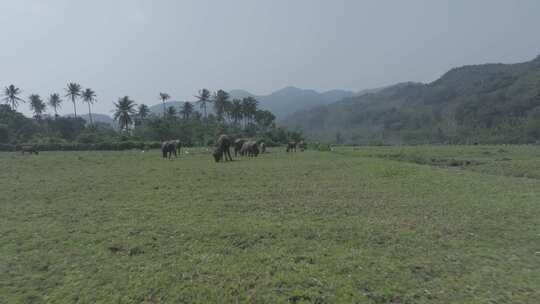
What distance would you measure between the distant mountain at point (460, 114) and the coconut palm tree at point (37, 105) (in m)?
101

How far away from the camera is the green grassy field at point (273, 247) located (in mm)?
4848

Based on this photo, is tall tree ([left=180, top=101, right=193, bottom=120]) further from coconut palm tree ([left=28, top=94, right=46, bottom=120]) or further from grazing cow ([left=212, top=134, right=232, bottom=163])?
grazing cow ([left=212, top=134, right=232, bottom=163])

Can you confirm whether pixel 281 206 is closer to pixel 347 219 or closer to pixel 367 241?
pixel 347 219

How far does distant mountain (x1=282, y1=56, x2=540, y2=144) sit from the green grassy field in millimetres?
103089

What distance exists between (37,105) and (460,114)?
172 metres

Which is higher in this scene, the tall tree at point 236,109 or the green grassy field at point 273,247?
the tall tree at point 236,109

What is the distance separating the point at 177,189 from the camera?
13844 mm

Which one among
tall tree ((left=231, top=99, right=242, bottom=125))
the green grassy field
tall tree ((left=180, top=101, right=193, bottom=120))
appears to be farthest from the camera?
tall tree ((left=180, top=101, right=193, bottom=120))

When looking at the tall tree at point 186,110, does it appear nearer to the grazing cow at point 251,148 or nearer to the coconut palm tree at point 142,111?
the coconut palm tree at point 142,111

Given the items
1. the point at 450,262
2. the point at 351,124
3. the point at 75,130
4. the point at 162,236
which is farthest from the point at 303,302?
the point at 351,124

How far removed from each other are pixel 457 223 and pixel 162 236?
9.03 metres

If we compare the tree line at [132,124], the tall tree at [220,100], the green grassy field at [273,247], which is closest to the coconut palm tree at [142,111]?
the tree line at [132,124]

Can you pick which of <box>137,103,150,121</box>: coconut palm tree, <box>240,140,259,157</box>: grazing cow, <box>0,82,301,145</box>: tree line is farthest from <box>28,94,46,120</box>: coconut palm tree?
<box>240,140,259,157</box>: grazing cow

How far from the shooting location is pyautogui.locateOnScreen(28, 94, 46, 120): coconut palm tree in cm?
8650
